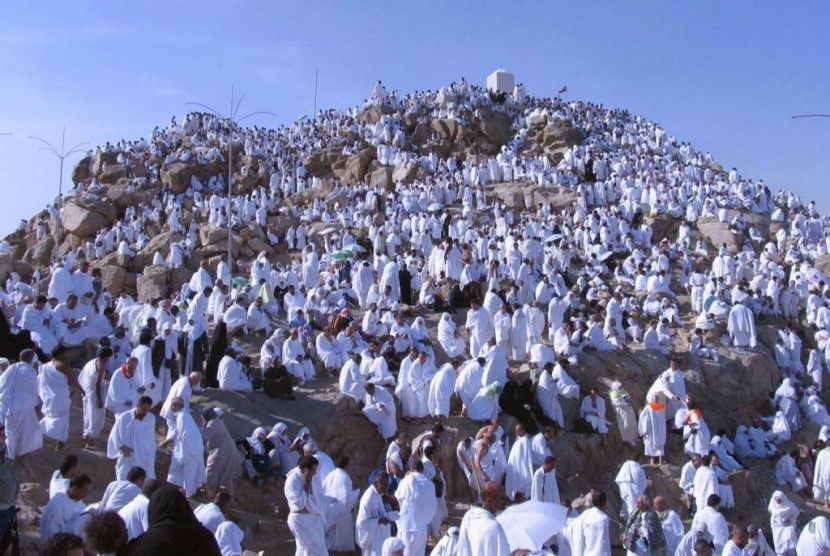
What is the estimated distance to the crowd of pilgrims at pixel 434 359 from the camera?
7910mm

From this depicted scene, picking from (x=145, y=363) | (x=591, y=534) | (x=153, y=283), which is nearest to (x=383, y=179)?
(x=153, y=283)

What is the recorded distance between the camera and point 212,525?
6.45 meters

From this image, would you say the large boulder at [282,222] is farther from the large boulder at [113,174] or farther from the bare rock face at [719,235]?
the bare rock face at [719,235]

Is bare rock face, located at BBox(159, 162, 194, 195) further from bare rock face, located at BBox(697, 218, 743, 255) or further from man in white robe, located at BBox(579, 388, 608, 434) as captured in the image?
man in white robe, located at BBox(579, 388, 608, 434)

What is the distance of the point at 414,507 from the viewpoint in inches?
319

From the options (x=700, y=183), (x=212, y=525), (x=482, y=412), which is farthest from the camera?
(x=700, y=183)

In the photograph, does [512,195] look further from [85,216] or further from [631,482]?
[631,482]

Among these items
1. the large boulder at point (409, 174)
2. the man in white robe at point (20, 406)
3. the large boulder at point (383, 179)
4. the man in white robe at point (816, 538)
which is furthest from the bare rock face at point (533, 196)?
the man in white robe at point (20, 406)

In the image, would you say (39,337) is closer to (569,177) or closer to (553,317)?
(553,317)

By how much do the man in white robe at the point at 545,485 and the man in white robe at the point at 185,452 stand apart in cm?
463

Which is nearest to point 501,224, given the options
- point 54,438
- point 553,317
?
point 553,317

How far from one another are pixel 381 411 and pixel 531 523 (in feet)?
15.4

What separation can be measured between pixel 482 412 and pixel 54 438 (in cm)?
639

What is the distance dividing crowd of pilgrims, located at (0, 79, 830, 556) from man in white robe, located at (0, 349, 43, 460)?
0.03 m
